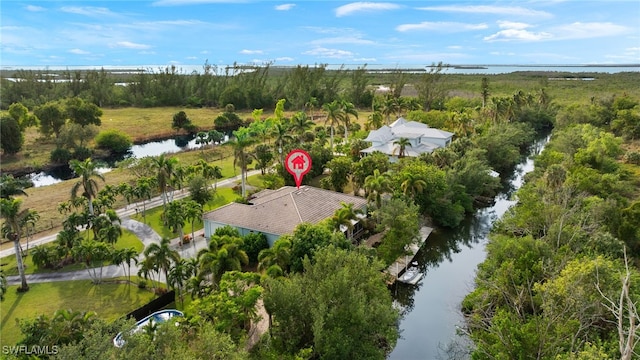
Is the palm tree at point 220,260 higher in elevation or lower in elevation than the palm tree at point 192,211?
lower

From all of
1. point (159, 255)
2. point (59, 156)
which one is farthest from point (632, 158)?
point (59, 156)

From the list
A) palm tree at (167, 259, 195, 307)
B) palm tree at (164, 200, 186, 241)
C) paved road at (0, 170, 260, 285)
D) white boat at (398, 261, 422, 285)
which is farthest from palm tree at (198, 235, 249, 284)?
white boat at (398, 261, 422, 285)

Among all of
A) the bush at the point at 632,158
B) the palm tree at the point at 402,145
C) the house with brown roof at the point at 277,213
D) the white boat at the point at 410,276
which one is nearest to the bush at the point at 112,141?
the house with brown roof at the point at 277,213

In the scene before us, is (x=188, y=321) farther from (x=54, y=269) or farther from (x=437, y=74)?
(x=437, y=74)

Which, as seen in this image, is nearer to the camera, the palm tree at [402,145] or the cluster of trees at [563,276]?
the cluster of trees at [563,276]

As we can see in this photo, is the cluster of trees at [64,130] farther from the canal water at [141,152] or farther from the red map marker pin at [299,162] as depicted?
the red map marker pin at [299,162]

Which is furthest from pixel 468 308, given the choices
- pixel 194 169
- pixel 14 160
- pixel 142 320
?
pixel 14 160

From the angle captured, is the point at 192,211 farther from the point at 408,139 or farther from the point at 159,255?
the point at 408,139
